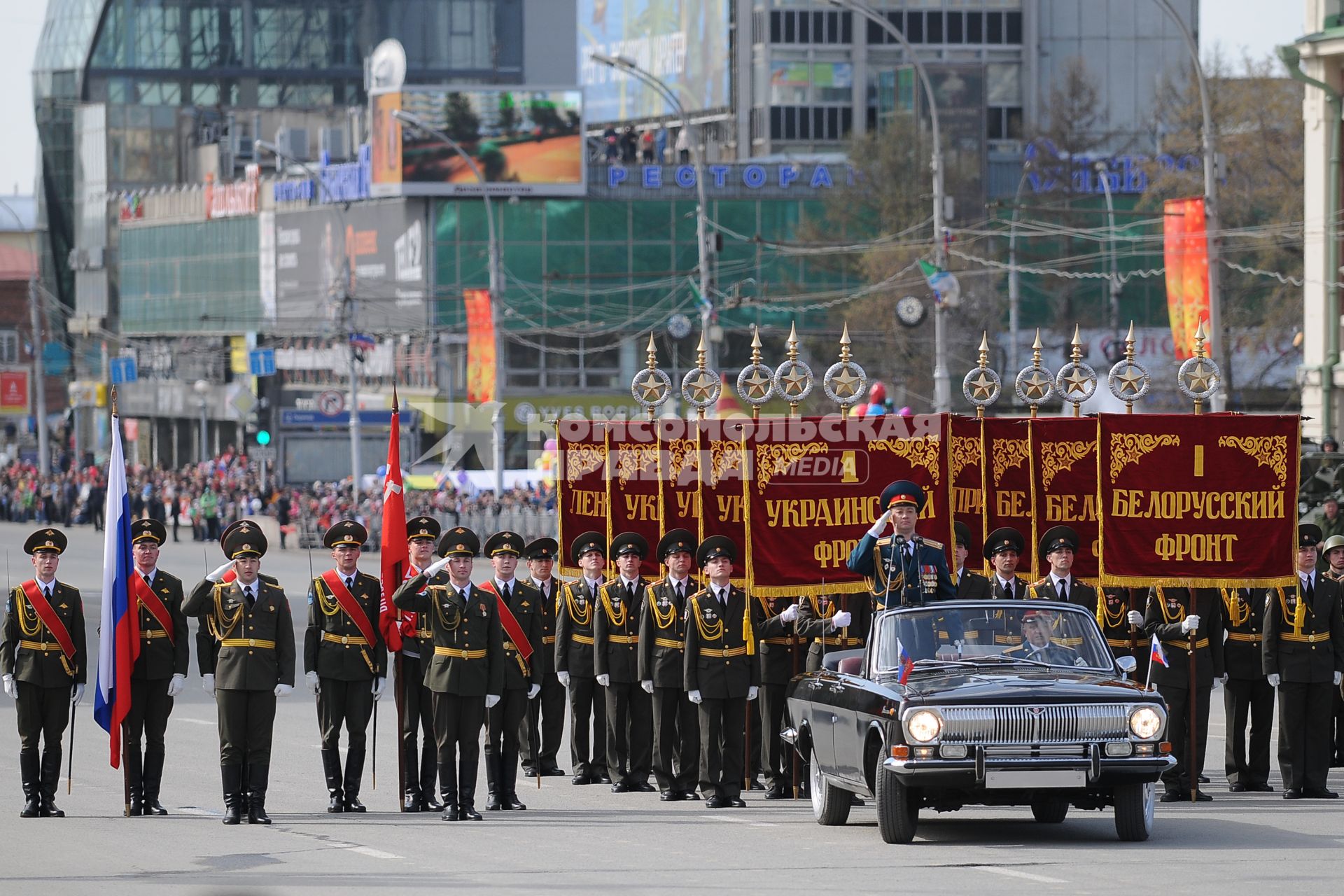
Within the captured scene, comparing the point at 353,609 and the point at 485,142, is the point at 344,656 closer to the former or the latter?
the point at 353,609

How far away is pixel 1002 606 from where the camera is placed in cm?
1305

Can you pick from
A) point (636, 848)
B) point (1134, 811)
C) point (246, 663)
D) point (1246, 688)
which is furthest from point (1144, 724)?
point (246, 663)

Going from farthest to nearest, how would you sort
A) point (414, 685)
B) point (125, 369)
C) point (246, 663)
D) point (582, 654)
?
point (125, 369)
point (582, 654)
point (414, 685)
point (246, 663)

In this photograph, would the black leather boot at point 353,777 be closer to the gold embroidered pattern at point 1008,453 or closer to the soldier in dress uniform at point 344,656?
the soldier in dress uniform at point 344,656

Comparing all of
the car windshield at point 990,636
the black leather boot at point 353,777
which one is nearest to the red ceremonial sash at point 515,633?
the black leather boot at point 353,777

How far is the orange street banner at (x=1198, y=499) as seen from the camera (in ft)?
49.9

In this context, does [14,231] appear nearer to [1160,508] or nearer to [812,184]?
[812,184]

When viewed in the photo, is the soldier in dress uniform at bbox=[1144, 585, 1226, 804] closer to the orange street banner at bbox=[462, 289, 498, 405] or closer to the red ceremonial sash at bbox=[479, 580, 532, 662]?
the red ceremonial sash at bbox=[479, 580, 532, 662]

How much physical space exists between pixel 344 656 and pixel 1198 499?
18.1 feet

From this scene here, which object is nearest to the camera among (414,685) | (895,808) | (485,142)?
Answer: (895,808)

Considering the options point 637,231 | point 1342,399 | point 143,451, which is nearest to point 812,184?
point 637,231

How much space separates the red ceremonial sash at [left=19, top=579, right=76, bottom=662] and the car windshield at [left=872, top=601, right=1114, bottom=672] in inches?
196

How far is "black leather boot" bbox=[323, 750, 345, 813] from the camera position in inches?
572

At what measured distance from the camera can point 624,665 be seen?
1590 centimetres
